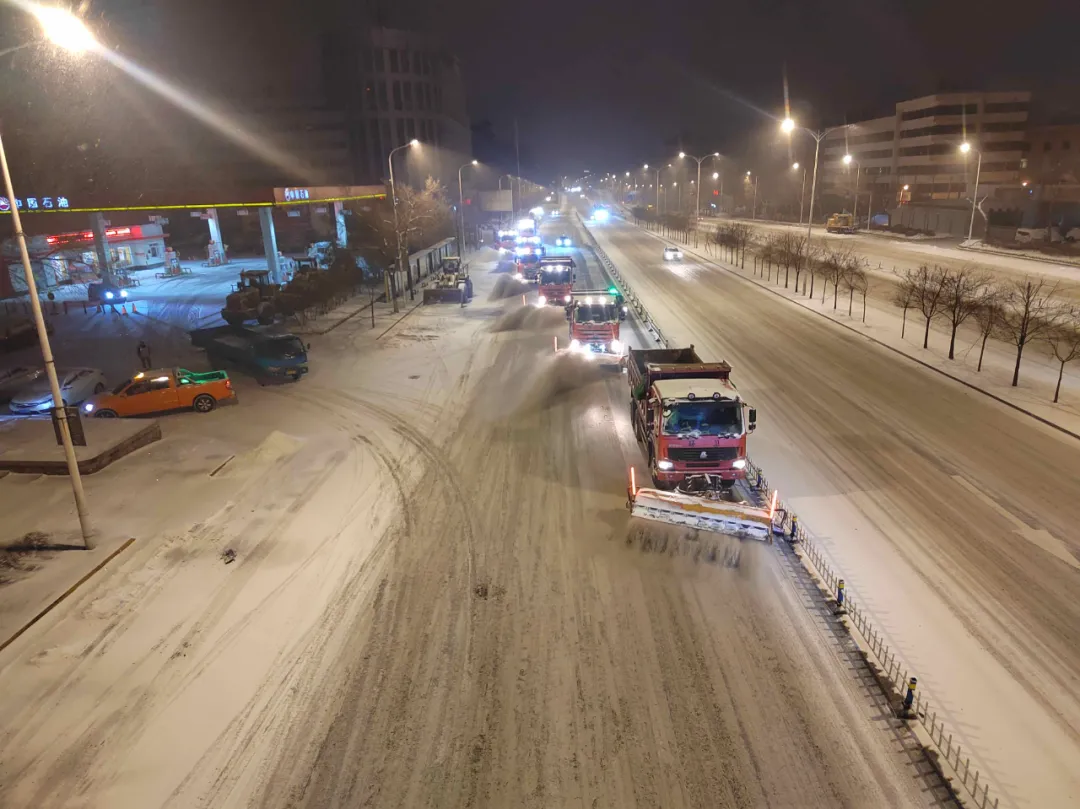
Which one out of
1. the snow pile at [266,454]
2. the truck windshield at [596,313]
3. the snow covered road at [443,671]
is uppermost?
the truck windshield at [596,313]

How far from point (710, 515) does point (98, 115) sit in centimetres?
3027

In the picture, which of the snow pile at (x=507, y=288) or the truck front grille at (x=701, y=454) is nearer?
the truck front grille at (x=701, y=454)

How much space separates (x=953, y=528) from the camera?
12.6 meters

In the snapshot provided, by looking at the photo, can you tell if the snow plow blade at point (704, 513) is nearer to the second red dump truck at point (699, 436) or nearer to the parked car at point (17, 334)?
the second red dump truck at point (699, 436)

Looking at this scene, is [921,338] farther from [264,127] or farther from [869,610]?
[264,127]

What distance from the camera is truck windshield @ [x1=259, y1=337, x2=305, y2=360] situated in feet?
79.0

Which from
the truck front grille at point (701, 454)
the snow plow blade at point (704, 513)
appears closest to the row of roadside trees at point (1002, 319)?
the truck front grille at point (701, 454)

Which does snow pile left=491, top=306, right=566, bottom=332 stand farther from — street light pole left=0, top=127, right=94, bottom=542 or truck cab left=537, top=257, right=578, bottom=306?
street light pole left=0, top=127, right=94, bottom=542

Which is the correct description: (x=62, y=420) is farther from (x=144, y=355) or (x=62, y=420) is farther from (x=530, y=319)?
(x=530, y=319)

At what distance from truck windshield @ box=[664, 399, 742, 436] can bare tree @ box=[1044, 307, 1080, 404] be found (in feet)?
38.3

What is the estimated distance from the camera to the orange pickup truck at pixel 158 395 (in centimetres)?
2020

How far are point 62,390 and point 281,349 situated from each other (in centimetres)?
694

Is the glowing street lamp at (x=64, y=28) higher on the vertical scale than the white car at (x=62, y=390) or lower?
higher

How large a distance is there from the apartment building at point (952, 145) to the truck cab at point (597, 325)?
263ft
